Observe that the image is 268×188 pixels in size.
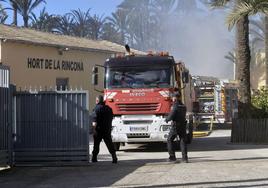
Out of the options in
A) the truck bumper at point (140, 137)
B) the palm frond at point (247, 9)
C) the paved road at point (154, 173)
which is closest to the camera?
the paved road at point (154, 173)

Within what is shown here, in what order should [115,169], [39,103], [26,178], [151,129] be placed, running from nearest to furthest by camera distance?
1. [26,178]
2. [115,169]
3. [39,103]
4. [151,129]

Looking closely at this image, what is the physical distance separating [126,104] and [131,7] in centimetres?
7017

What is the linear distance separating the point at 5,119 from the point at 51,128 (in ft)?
4.10

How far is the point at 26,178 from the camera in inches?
500

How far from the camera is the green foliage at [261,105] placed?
23.6 meters

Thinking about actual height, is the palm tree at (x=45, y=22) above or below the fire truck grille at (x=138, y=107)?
above

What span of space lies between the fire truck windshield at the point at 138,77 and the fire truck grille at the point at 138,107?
1.91ft

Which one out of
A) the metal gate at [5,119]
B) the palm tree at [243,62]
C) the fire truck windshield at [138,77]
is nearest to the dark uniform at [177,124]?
the fire truck windshield at [138,77]

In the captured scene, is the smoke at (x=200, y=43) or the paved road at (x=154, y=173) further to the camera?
the smoke at (x=200, y=43)

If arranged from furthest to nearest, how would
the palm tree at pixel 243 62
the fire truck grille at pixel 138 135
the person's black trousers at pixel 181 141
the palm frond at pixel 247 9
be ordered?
the palm tree at pixel 243 62
the palm frond at pixel 247 9
the fire truck grille at pixel 138 135
the person's black trousers at pixel 181 141

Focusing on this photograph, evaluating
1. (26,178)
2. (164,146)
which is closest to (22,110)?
(26,178)

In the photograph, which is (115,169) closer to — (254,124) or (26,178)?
(26,178)

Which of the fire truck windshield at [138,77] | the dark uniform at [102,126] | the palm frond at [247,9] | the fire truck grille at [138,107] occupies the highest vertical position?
the palm frond at [247,9]

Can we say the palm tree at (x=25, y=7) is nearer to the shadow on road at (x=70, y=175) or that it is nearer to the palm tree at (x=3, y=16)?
the palm tree at (x=3, y=16)
